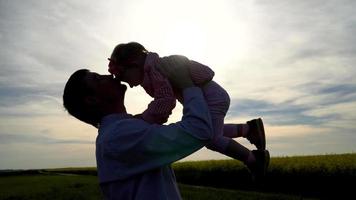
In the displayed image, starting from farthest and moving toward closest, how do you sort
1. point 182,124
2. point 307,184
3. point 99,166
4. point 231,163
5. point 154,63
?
point 231,163 < point 307,184 < point 154,63 < point 99,166 < point 182,124

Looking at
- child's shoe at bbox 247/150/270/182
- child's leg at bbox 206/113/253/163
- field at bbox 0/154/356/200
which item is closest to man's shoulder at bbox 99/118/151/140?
child's leg at bbox 206/113/253/163

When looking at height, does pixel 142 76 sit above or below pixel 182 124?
above

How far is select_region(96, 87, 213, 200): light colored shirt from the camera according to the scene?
8.97 ft

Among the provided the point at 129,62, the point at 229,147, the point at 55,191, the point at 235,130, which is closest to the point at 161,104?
the point at 129,62

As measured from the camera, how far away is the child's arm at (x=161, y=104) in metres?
3.09

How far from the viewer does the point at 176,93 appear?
3289 mm

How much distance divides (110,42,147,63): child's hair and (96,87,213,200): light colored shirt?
94 centimetres

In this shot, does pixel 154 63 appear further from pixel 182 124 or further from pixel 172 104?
pixel 182 124

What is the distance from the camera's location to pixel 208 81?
3.54m

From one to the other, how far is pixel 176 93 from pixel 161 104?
0.20 metres

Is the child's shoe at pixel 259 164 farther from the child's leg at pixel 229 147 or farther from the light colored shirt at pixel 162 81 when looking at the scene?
the light colored shirt at pixel 162 81

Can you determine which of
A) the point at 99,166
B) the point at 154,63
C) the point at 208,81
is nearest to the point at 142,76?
the point at 154,63

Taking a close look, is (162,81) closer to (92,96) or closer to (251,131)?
(92,96)

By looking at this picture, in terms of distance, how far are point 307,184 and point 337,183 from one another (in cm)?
175
